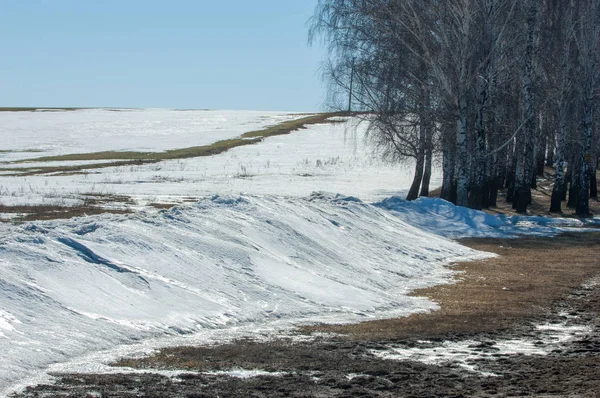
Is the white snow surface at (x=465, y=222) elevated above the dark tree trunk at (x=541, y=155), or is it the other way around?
the dark tree trunk at (x=541, y=155)

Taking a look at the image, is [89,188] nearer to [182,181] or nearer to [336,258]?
[182,181]

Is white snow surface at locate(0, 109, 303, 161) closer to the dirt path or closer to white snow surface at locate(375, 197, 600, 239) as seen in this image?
white snow surface at locate(375, 197, 600, 239)

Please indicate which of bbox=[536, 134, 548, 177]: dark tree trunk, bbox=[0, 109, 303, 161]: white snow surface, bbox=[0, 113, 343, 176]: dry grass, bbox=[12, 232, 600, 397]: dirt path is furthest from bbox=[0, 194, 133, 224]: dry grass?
bbox=[0, 109, 303, 161]: white snow surface

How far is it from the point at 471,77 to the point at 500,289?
1181 cm

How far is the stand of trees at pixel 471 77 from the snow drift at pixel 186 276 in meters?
9.59

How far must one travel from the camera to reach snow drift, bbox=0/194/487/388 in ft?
25.6

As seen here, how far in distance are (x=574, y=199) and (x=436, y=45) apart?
31.9 ft

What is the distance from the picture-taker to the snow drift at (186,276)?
7.80 metres

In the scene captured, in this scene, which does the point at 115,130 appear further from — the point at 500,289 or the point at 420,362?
the point at 420,362

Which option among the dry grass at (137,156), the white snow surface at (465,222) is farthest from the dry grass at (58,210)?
the dry grass at (137,156)

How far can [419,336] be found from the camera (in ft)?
27.7

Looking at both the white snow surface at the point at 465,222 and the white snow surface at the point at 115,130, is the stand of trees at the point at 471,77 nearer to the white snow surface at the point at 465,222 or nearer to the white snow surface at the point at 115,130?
the white snow surface at the point at 465,222

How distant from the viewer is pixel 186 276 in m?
9.95

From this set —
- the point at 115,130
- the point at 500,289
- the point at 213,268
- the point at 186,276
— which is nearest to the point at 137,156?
the point at 115,130
